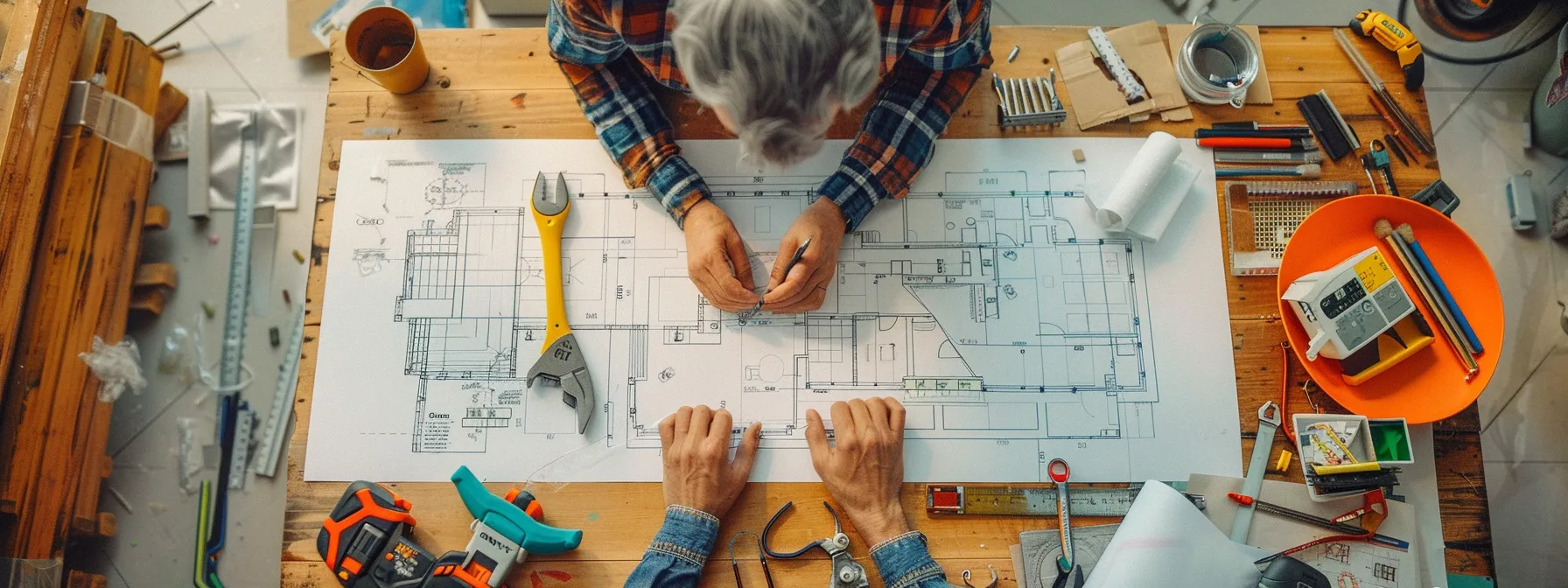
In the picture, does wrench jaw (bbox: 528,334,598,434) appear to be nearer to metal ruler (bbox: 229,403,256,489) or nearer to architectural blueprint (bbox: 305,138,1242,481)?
architectural blueprint (bbox: 305,138,1242,481)

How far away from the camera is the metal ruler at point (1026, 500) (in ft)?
4.76

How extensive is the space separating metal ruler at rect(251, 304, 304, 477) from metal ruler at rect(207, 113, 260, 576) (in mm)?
46

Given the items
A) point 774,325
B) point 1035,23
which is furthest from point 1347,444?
point 1035,23

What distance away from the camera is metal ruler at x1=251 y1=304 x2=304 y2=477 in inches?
76.7

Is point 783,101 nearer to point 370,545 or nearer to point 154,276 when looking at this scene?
point 370,545

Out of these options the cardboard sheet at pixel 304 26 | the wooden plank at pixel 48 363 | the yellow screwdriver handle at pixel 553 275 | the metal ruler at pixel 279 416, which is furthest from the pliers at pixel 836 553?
the cardboard sheet at pixel 304 26

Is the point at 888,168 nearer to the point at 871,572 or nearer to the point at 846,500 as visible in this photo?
the point at 846,500

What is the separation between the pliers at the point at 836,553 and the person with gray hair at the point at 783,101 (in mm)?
405

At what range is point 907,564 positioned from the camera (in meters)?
1.38

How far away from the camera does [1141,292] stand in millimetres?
1562

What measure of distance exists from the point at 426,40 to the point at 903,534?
141 cm

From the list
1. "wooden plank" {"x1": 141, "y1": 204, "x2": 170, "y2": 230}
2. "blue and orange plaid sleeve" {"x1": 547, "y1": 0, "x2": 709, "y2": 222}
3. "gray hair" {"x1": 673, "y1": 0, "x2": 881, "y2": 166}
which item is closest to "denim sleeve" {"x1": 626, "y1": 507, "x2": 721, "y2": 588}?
"blue and orange plaid sleeve" {"x1": 547, "y1": 0, "x2": 709, "y2": 222}

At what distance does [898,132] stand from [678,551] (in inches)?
34.9

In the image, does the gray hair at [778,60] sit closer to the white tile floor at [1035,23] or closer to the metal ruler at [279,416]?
the white tile floor at [1035,23]
